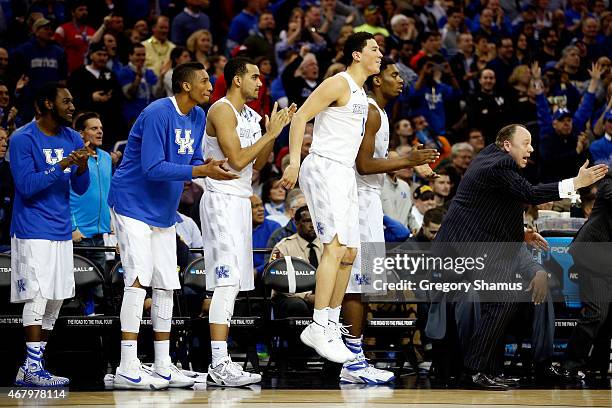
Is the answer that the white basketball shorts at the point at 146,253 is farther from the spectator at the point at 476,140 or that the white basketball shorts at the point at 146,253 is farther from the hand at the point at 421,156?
the spectator at the point at 476,140

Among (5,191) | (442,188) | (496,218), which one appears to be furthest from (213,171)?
(442,188)

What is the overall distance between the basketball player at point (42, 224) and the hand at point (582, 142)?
7.67m

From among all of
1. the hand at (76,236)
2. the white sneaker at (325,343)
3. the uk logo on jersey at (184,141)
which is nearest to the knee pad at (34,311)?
the uk logo on jersey at (184,141)

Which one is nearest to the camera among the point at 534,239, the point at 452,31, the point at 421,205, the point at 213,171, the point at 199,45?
the point at 213,171

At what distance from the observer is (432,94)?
1482cm

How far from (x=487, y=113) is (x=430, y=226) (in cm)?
495

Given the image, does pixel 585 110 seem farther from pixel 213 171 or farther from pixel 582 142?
pixel 213 171

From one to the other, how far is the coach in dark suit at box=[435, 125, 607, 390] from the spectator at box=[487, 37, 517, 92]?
739 cm

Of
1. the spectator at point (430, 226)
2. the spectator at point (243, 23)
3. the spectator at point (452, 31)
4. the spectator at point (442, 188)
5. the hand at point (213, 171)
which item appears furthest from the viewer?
the spectator at point (452, 31)

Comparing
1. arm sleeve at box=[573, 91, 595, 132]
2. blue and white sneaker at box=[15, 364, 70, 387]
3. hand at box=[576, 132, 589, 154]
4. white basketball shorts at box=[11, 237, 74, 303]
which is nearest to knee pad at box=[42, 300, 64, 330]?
white basketball shorts at box=[11, 237, 74, 303]

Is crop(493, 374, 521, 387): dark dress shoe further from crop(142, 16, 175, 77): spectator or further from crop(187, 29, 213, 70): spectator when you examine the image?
crop(142, 16, 175, 77): spectator

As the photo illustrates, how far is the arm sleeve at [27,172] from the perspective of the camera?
317 inches

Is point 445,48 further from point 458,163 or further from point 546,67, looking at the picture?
point 458,163

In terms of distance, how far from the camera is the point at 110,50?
45.6 feet
